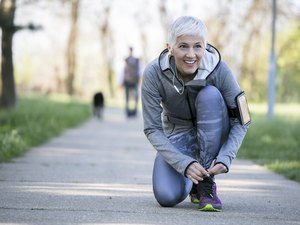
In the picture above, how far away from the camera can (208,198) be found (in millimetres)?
5555

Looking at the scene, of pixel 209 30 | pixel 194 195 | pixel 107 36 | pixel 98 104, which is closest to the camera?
pixel 194 195

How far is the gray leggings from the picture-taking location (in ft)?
18.4

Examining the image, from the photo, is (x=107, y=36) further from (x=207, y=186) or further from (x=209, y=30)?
(x=207, y=186)

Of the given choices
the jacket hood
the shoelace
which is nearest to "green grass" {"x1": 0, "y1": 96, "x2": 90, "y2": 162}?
the jacket hood

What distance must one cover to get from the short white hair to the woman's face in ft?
0.10

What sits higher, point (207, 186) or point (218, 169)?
point (218, 169)

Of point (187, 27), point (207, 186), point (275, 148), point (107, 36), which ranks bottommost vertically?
point (275, 148)

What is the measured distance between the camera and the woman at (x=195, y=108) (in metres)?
5.50

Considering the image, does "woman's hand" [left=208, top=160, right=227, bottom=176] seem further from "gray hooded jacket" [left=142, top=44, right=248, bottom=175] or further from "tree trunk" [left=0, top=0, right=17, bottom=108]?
"tree trunk" [left=0, top=0, right=17, bottom=108]

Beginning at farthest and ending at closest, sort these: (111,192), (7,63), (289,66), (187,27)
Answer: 1. (289,66)
2. (7,63)
3. (111,192)
4. (187,27)

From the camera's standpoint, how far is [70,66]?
42156 mm

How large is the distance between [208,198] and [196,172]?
248 mm

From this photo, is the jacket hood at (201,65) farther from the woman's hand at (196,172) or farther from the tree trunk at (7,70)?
the tree trunk at (7,70)

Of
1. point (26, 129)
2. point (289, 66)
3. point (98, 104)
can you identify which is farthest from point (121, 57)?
point (26, 129)
